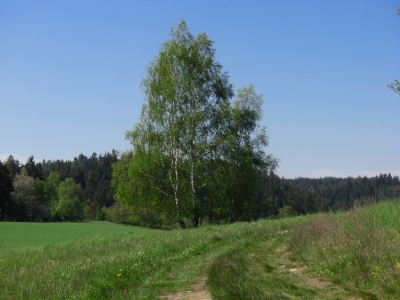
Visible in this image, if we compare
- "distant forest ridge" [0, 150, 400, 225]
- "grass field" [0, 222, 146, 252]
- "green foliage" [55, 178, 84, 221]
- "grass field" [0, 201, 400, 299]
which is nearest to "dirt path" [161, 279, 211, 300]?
"grass field" [0, 201, 400, 299]

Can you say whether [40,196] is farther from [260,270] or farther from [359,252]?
[359,252]

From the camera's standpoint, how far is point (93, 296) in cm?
750

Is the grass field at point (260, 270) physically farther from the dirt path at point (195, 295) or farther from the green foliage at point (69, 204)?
the green foliage at point (69, 204)

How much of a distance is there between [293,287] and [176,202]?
23256 mm

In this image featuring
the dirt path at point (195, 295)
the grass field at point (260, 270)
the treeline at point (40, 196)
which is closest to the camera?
the grass field at point (260, 270)

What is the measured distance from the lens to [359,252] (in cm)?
724

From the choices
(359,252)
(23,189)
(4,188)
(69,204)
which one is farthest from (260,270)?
(69,204)

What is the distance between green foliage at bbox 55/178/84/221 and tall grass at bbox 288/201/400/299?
8367 centimetres

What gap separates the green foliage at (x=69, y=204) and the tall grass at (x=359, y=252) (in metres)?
83.7

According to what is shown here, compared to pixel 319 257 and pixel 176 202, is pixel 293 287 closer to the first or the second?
pixel 319 257

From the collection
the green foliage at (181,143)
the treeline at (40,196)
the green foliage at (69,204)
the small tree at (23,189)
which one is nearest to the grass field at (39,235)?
the green foliage at (181,143)

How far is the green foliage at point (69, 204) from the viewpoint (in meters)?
88.4

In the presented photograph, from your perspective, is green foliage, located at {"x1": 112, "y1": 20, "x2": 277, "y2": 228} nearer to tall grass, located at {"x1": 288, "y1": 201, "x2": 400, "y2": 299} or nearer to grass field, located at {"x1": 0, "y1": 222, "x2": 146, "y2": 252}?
grass field, located at {"x1": 0, "y1": 222, "x2": 146, "y2": 252}

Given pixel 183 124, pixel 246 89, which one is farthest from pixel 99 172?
pixel 183 124
